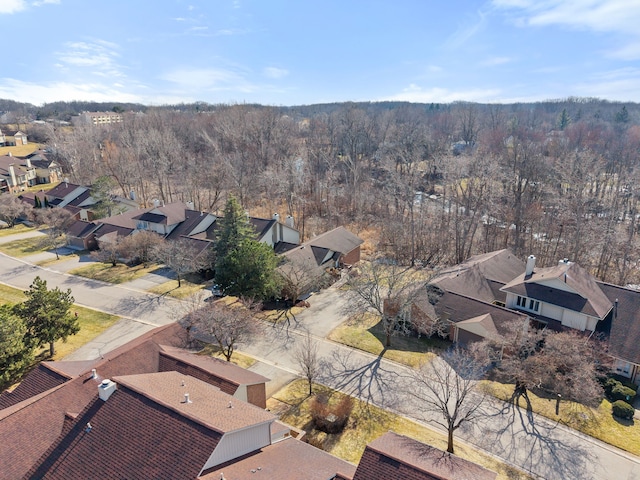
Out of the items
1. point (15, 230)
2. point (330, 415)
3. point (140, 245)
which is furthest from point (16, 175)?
point (330, 415)

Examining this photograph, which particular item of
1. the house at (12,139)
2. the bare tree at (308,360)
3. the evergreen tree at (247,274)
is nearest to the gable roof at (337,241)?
the evergreen tree at (247,274)

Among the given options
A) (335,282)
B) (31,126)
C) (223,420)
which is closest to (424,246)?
(335,282)

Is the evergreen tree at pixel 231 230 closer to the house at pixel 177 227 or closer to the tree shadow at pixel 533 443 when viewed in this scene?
the house at pixel 177 227

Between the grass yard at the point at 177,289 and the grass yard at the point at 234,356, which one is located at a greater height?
the grass yard at the point at 177,289

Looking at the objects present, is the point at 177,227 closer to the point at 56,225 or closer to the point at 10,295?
the point at 10,295

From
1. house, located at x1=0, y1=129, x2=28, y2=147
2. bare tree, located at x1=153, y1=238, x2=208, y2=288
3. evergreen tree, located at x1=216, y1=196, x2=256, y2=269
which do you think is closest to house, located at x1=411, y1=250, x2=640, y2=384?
evergreen tree, located at x1=216, y1=196, x2=256, y2=269

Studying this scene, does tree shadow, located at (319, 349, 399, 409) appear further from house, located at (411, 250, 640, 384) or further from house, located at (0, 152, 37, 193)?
house, located at (0, 152, 37, 193)

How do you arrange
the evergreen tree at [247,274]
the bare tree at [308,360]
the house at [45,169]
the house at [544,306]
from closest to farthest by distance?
the bare tree at [308,360], the house at [544,306], the evergreen tree at [247,274], the house at [45,169]
